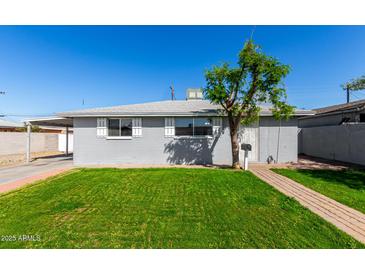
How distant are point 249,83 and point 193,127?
389cm

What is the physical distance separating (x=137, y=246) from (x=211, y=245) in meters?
1.21

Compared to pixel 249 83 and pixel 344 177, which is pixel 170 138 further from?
pixel 344 177

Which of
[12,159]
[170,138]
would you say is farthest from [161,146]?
[12,159]

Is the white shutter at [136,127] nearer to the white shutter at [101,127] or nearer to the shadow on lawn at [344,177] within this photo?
the white shutter at [101,127]

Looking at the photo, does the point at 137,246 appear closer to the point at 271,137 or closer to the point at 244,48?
the point at 244,48

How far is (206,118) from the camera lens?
10.6m

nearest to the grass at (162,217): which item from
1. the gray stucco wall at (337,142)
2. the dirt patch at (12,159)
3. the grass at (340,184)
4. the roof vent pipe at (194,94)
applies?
the grass at (340,184)

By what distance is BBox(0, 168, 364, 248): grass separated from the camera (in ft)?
10.00

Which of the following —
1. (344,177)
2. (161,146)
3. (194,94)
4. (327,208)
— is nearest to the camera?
(327,208)

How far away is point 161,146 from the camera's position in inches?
427

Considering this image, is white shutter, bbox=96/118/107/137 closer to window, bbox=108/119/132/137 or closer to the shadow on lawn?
window, bbox=108/119/132/137

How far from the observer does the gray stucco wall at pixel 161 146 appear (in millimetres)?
10688

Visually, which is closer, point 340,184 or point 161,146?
point 340,184

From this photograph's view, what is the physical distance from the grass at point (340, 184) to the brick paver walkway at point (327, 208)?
0.32 m
